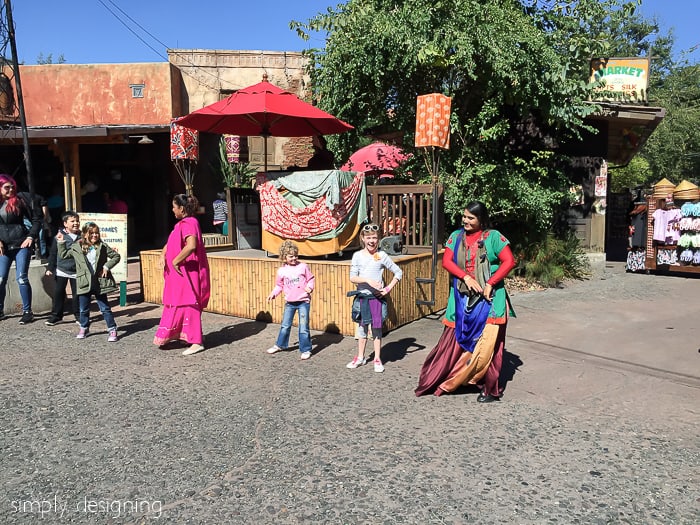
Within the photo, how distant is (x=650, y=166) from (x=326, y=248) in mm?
25331

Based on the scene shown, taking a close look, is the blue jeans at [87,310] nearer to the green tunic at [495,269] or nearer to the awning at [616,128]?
the green tunic at [495,269]

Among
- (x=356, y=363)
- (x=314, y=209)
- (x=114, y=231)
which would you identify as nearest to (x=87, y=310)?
(x=114, y=231)

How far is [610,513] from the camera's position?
118 inches

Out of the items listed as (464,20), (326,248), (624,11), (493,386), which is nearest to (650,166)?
(624,11)

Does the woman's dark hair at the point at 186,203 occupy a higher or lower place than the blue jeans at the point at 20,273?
higher

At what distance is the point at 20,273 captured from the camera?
289 inches

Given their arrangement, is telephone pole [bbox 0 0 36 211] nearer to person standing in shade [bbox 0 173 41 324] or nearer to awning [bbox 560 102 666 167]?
person standing in shade [bbox 0 173 41 324]

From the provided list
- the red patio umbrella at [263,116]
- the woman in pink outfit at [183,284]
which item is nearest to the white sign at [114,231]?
the red patio umbrella at [263,116]

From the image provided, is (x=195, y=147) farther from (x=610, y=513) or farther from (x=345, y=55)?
(x=610, y=513)

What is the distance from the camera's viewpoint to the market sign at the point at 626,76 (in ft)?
37.7

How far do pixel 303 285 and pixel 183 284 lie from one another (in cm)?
122

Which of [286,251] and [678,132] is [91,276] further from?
[678,132]

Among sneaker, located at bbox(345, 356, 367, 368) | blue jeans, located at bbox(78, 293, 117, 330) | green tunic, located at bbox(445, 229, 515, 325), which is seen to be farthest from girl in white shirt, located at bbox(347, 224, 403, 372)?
blue jeans, located at bbox(78, 293, 117, 330)

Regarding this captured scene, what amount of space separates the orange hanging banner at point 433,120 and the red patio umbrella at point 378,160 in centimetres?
389
